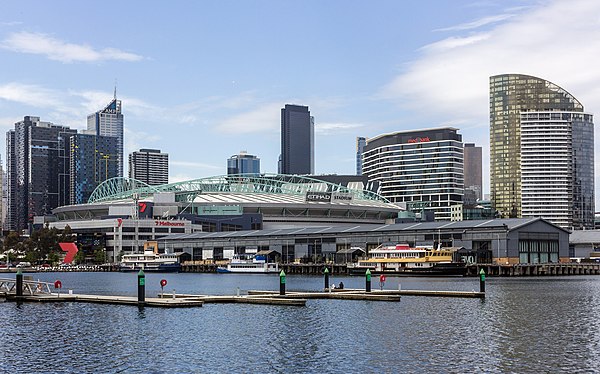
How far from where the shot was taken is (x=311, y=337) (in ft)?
218

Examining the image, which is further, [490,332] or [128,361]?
[490,332]

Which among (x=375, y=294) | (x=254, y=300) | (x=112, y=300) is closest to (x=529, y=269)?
(x=375, y=294)

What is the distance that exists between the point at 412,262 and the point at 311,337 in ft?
335

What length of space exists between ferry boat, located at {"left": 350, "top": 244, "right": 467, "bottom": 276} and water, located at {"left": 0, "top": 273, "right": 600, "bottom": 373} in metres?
65.9

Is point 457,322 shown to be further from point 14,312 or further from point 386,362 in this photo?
point 14,312

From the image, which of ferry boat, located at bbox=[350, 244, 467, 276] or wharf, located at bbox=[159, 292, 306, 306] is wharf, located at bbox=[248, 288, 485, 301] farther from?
ferry boat, located at bbox=[350, 244, 467, 276]

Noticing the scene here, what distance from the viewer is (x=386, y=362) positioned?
5506 cm

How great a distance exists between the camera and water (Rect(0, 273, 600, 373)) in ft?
179

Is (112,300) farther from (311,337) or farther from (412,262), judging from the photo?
(412,262)

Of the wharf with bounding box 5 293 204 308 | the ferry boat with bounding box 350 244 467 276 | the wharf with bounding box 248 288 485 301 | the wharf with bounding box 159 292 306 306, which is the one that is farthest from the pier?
the wharf with bounding box 5 293 204 308

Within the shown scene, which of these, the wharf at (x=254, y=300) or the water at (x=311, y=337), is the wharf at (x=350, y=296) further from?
the wharf at (x=254, y=300)

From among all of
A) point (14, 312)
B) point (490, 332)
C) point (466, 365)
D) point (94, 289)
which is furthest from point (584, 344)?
point (94, 289)

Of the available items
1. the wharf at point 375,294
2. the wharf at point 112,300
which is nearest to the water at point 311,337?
the wharf at point 112,300

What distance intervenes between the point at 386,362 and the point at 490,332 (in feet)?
54.6
